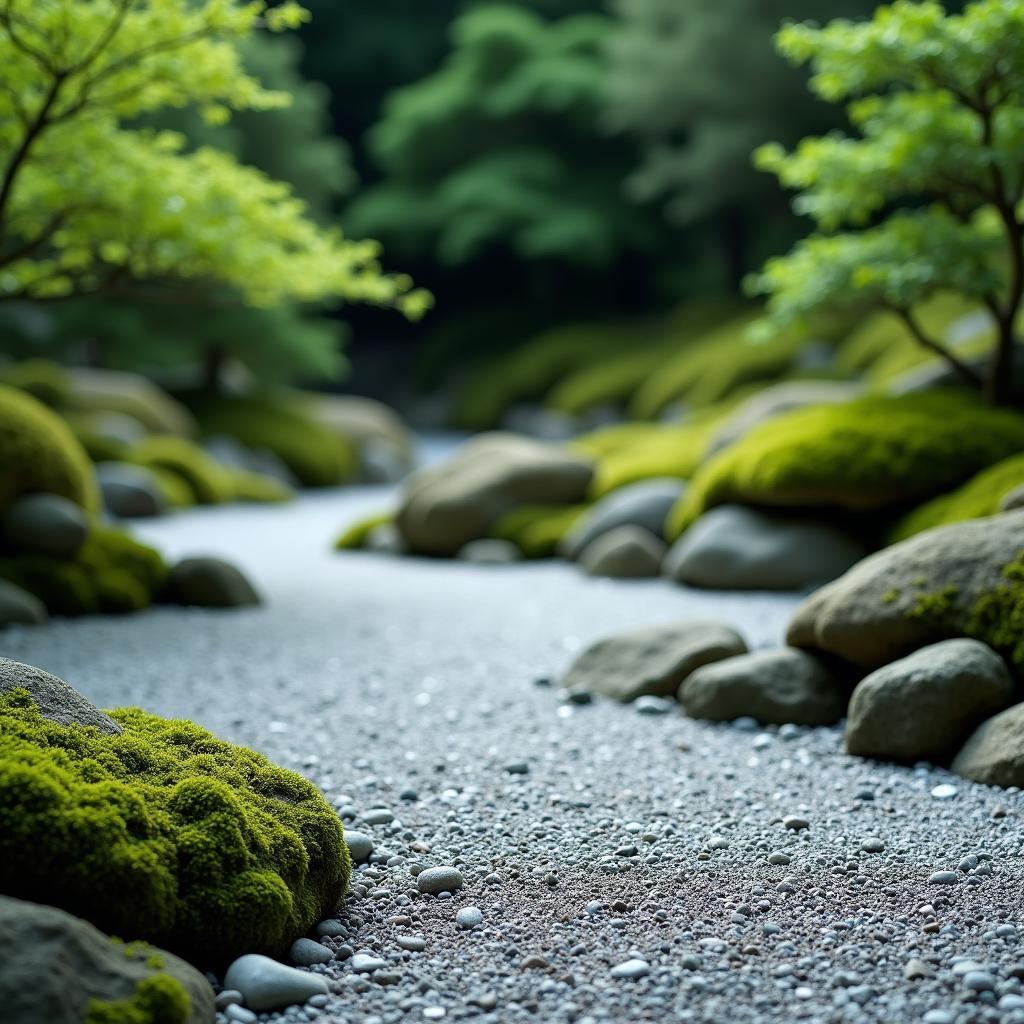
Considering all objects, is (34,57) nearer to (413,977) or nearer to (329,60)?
(413,977)

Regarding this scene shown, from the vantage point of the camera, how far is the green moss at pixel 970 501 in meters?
6.23

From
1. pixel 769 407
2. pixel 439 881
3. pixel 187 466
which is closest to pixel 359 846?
pixel 439 881

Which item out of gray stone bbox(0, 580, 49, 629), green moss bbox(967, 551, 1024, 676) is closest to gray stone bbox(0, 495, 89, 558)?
gray stone bbox(0, 580, 49, 629)

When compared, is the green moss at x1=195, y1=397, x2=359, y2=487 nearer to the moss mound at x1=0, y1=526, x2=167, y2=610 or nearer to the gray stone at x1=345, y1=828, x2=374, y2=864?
the moss mound at x1=0, y1=526, x2=167, y2=610

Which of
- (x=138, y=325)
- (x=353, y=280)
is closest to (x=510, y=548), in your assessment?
(x=353, y=280)

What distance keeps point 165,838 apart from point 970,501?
5.27 m

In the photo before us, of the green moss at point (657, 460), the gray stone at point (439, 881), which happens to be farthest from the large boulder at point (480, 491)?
the gray stone at point (439, 881)

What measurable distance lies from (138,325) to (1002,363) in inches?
488

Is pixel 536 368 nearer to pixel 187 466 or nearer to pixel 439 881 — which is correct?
pixel 187 466

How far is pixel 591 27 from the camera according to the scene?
23297mm

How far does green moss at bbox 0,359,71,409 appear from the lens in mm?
14773

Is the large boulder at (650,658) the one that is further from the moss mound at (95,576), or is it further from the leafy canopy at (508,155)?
the leafy canopy at (508,155)

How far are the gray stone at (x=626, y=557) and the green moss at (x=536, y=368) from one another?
12706mm

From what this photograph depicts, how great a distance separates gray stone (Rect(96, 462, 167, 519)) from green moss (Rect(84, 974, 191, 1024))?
36.2 ft
